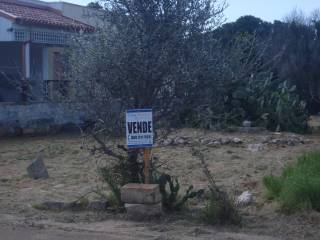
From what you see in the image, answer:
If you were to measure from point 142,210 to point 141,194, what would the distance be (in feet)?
0.84

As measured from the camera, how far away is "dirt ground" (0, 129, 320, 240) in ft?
26.9

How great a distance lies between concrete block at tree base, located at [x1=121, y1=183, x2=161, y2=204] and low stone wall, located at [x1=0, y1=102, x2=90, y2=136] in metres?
11.2

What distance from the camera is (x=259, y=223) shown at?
8.62m

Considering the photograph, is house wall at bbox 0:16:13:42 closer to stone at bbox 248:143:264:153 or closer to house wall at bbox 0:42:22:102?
house wall at bbox 0:42:22:102

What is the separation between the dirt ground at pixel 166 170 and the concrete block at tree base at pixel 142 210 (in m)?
0.11

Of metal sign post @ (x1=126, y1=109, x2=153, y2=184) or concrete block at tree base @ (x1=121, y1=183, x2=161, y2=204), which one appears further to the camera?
metal sign post @ (x1=126, y1=109, x2=153, y2=184)

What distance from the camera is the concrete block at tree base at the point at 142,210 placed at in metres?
8.73

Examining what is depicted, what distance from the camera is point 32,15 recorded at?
27.7m

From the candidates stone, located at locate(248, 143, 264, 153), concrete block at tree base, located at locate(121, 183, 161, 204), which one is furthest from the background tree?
stone, located at locate(248, 143, 264, 153)

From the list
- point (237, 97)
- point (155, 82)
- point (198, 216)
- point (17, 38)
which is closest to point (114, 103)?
point (155, 82)

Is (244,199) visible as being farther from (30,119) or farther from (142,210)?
(30,119)

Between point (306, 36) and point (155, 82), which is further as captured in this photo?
point (306, 36)

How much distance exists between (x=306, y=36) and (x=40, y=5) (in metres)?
12.3

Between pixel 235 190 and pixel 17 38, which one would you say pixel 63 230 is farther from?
pixel 17 38
